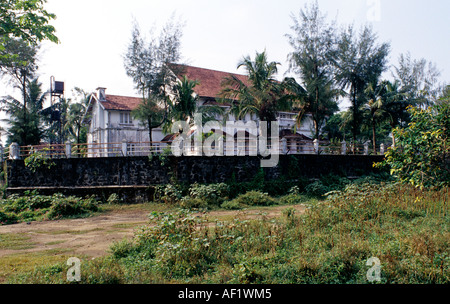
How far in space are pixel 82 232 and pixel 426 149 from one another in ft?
36.4

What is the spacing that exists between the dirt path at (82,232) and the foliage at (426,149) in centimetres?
460

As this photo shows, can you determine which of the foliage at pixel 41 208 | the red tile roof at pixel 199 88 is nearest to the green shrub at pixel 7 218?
the foliage at pixel 41 208

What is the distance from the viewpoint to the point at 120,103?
34031 mm

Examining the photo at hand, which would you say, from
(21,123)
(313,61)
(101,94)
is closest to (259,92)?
(313,61)

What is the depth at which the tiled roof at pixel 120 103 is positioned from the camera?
32656 millimetres

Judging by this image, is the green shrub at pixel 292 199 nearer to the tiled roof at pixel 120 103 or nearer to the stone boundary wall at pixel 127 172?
the stone boundary wall at pixel 127 172

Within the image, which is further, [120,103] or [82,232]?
[120,103]

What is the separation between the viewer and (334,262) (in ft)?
19.4

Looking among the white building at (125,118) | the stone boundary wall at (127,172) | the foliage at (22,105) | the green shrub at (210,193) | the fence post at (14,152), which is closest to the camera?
the green shrub at (210,193)

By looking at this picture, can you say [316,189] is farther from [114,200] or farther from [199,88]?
[199,88]

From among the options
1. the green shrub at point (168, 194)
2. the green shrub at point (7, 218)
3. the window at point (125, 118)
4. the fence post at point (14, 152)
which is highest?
the window at point (125, 118)

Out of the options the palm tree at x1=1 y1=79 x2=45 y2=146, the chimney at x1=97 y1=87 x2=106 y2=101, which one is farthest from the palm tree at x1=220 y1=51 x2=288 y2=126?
the palm tree at x1=1 y1=79 x2=45 y2=146

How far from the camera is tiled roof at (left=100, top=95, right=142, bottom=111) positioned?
3266cm
